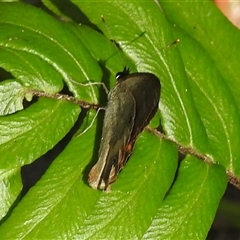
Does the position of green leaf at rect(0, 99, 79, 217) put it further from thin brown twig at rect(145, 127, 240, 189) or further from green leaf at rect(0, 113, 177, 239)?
thin brown twig at rect(145, 127, 240, 189)

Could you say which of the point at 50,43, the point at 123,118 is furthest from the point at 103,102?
the point at 50,43

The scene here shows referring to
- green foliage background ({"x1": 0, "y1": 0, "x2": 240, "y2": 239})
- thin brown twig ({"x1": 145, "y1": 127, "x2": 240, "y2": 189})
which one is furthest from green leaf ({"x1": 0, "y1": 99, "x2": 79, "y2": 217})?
thin brown twig ({"x1": 145, "y1": 127, "x2": 240, "y2": 189})

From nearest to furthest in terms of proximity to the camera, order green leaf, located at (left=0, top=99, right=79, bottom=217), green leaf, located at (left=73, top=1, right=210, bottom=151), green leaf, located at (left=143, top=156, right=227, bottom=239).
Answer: green leaf, located at (left=0, top=99, right=79, bottom=217) < green leaf, located at (left=143, top=156, right=227, bottom=239) < green leaf, located at (left=73, top=1, right=210, bottom=151)

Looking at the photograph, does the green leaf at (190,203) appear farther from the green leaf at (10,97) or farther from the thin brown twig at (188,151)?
the green leaf at (10,97)

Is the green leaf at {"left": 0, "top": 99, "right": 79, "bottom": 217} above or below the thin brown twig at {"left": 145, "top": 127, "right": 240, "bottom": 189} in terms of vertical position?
above

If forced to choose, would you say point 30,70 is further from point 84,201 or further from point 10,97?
point 84,201

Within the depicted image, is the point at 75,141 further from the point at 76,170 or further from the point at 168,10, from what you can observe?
the point at 168,10
